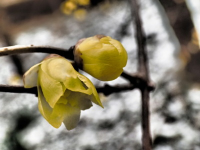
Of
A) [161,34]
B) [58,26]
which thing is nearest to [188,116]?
[161,34]

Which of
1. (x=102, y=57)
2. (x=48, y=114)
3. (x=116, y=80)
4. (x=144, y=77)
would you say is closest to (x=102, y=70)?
(x=102, y=57)

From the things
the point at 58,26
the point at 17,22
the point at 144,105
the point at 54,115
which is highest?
the point at 54,115

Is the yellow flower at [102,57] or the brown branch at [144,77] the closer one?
the yellow flower at [102,57]

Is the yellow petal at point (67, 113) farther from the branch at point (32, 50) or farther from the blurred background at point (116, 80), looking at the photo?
the blurred background at point (116, 80)

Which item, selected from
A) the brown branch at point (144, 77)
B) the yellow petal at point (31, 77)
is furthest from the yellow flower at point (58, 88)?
the brown branch at point (144, 77)

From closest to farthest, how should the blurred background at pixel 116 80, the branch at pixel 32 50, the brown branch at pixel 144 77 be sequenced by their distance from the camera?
the branch at pixel 32 50 → the brown branch at pixel 144 77 → the blurred background at pixel 116 80

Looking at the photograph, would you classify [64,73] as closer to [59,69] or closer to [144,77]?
[59,69]

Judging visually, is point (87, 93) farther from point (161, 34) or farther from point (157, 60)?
point (161, 34)

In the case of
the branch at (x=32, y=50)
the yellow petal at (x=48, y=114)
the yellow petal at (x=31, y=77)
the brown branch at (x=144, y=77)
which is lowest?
the brown branch at (x=144, y=77)
